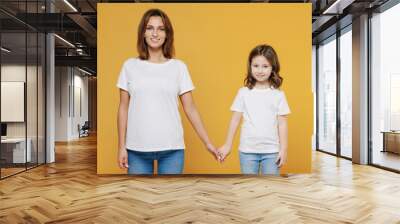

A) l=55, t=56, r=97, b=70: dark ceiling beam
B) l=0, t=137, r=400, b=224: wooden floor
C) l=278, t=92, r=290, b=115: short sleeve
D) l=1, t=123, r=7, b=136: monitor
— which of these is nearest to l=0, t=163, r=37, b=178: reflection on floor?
l=0, t=137, r=400, b=224: wooden floor

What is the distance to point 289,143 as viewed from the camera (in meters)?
6.98

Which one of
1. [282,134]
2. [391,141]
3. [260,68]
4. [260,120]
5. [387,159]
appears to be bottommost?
[387,159]

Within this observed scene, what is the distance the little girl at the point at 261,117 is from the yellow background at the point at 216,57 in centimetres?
47

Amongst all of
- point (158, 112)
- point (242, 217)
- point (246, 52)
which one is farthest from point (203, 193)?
point (246, 52)

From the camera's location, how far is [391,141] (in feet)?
26.1

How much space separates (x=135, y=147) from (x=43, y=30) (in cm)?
569

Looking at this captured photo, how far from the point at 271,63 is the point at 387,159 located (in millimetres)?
3556

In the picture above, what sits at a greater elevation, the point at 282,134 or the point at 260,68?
the point at 260,68

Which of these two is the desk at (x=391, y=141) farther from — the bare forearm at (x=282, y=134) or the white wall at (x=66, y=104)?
the white wall at (x=66, y=104)

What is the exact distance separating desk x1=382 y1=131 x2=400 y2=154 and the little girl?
2.72 meters

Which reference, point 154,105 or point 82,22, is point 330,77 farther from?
point 154,105

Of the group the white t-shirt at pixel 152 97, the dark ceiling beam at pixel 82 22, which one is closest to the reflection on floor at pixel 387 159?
the white t-shirt at pixel 152 97

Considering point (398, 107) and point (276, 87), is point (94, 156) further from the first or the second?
point (398, 107)

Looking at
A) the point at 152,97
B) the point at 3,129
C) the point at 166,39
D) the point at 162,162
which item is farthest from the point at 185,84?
the point at 3,129
